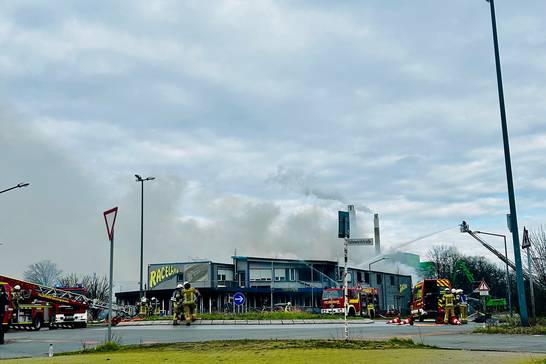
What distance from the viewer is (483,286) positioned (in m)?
32.2

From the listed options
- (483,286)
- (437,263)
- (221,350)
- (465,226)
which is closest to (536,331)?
(221,350)

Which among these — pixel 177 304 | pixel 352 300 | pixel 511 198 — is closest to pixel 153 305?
pixel 352 300

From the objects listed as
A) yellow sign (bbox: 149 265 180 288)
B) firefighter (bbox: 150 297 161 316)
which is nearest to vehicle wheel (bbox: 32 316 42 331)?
firefighter (bbox: 150 297 161 316)

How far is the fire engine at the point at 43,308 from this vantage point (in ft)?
104

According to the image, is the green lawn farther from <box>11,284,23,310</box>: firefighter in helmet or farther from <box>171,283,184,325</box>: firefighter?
<box>11,284,23,310</box>: firefighter in helmet

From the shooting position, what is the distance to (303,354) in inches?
424

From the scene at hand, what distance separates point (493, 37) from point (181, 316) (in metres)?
16.8

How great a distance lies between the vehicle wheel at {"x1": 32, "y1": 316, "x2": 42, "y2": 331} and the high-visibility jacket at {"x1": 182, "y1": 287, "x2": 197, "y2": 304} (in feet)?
35.2

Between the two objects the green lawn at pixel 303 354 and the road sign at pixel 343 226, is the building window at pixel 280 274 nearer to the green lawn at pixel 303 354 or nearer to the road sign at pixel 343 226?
the road sign at pixel 343 226

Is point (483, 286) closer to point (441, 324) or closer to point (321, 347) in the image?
point (441, 324)

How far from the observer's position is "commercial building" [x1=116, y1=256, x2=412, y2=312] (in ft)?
262

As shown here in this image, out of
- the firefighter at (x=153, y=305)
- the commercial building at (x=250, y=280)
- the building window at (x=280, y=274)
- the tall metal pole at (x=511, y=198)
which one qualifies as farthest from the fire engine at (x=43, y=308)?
the building window at (x=280, y=274)

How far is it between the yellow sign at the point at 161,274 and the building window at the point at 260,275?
386 inches

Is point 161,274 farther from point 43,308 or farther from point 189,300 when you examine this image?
point 189,300
